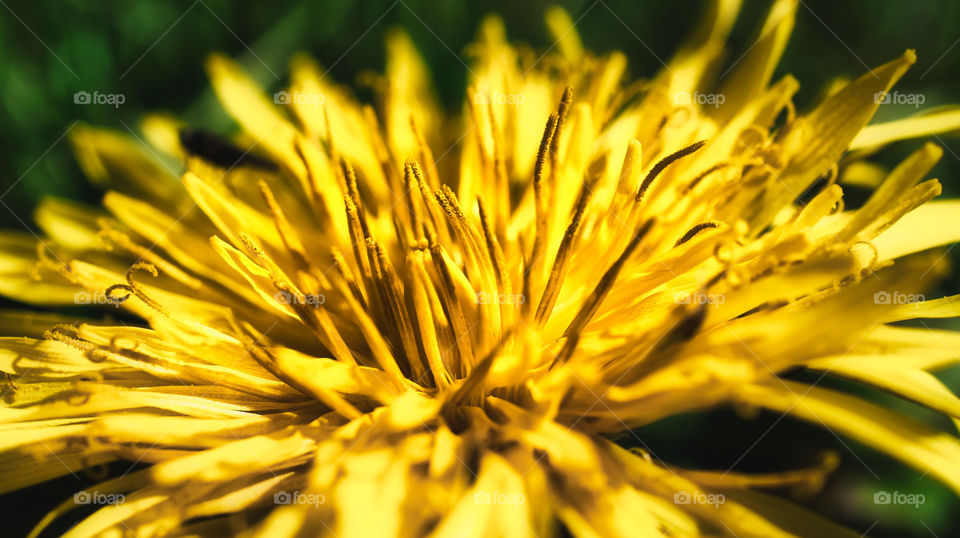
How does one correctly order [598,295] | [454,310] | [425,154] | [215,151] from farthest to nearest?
[215,151] < [425,154] < [454,310] < [598,295]

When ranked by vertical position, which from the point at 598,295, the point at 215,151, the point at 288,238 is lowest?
the point at 598,295

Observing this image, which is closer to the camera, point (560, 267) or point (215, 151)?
point (560, 267)

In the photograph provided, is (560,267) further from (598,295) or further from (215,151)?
(215,151)

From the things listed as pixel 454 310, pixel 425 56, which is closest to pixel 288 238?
pixel 454 310

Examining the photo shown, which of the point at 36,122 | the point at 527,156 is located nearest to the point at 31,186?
the point at 36,122

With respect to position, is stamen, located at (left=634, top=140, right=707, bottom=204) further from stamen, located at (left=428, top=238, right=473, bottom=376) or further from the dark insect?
the dark insect

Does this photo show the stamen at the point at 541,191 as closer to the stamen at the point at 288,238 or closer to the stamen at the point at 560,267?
the stamen at the point at 560,267

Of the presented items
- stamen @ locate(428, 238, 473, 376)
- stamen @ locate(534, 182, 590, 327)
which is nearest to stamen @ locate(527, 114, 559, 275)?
stamen @ locate(534, 182, 590, 327)

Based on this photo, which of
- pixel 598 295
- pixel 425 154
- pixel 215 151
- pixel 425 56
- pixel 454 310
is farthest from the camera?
pixel 425 56

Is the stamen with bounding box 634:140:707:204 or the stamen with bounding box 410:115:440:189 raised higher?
the stamen with bounding box 410:115:440:189

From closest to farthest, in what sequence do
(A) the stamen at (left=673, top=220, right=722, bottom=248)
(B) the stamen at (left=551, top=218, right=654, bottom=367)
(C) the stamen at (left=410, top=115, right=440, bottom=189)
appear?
(B) the stamen at (left=551, top=218, right=654, bottom=367)
(A) the stamen at (left=673, top=220, right=722, bottom=248)
(C) the stamen at (left=410, top=115, right=440, bottom=189)
